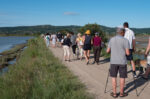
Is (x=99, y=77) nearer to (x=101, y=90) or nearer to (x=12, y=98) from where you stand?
(x=101, y=90)

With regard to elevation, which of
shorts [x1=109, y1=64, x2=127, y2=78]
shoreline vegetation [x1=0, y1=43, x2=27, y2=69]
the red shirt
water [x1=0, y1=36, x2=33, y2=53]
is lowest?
water [x1=0, y1=36, x2=33, y2=53]

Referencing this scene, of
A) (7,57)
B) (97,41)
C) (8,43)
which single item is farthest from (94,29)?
(8,43)

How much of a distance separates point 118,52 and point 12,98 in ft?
10.5

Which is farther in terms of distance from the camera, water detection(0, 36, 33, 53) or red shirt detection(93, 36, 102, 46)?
water detection(0, 36, 33, 53)

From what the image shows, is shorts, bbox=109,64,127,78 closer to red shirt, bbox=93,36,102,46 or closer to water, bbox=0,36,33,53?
red shirt, bbox=93,36,102,46

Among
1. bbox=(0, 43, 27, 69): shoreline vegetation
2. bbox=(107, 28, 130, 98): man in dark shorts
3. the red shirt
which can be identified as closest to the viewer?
bbox=(107, 28, 130, 98): man in dark shorts

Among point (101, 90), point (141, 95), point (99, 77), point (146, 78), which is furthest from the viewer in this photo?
point (99, 77)

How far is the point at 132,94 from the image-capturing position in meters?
6.06

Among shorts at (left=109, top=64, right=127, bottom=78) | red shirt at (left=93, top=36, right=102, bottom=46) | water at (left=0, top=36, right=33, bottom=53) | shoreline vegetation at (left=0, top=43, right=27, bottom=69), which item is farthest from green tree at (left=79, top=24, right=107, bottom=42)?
shorts at (left=109, top=64, right=127, bottom=78)

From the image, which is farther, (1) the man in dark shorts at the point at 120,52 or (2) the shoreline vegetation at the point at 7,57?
(2) the shoreline vegetation at the point at 7,57

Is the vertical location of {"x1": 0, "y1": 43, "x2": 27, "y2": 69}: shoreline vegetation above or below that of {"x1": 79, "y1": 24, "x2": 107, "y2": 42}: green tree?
below

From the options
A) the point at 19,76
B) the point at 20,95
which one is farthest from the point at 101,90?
the point at 19,76

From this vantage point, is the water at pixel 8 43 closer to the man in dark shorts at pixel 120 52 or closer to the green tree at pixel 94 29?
the green tree at pixel 94 29

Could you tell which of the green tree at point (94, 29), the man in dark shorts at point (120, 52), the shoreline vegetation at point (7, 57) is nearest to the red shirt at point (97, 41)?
the man in dark shorts at point (120, 52)
